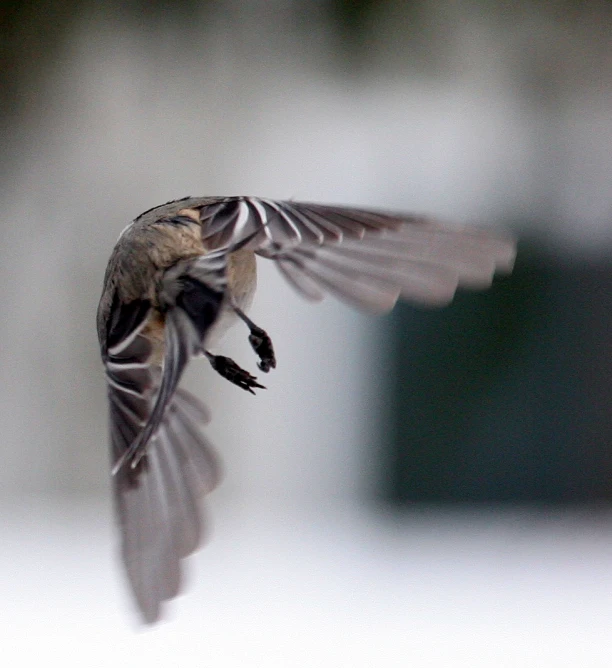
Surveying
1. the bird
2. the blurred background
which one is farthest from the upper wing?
the blurred background

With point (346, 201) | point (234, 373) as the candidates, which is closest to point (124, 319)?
point (234, 373)

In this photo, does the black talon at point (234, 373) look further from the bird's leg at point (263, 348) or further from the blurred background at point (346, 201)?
the blurred background at point (346, 201)

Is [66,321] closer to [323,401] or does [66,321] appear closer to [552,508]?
[323,401]

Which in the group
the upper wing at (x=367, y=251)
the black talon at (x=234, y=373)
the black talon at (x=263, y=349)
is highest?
the upper wing at (x=367, y=251)

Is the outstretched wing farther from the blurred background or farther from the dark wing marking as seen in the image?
the blurred background

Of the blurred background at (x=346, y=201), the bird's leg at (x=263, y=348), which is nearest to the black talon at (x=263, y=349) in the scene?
the bird's leg at (x=263, y=348)

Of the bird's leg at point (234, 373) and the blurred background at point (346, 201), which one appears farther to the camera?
the blurred background at point (346, 201)

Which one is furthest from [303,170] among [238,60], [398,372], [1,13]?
[1,13]
